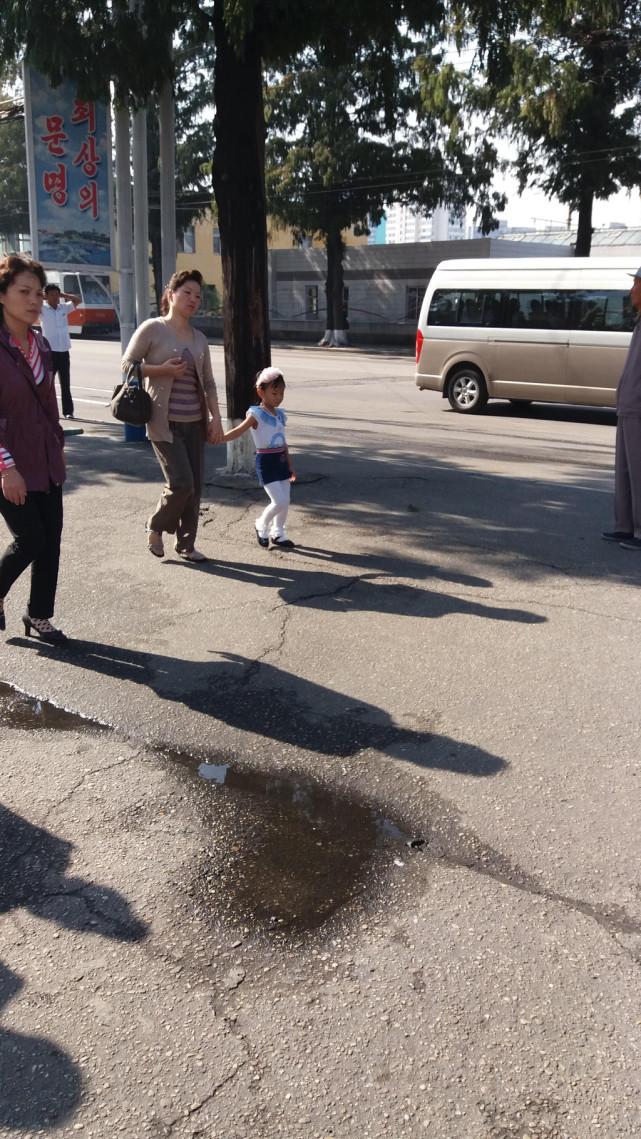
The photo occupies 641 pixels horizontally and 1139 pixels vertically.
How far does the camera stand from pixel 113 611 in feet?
18.5

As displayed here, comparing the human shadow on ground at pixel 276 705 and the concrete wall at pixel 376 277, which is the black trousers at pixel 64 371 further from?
the concrete wall at pixel 376 277

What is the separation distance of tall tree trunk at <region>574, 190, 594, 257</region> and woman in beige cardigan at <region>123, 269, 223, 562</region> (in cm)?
2392

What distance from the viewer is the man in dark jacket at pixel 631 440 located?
6727 mm

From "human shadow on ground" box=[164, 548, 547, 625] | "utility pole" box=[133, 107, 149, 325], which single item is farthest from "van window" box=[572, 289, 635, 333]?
"human shadow on ground" box=[164, 548, 547, 625]

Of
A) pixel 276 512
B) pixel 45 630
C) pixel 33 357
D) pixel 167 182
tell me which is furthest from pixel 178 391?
pixel 167 182

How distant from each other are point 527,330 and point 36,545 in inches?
440

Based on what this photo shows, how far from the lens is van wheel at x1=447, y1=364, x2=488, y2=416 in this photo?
1484 cm

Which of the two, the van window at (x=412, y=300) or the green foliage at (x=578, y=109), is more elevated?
the green foliage at (x=578, y=109)

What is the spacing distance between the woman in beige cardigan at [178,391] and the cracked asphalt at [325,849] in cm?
62

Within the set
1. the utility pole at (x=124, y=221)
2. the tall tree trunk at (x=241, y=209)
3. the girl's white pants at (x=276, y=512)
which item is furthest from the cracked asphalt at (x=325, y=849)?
the utility pole at (x=124, y=221)

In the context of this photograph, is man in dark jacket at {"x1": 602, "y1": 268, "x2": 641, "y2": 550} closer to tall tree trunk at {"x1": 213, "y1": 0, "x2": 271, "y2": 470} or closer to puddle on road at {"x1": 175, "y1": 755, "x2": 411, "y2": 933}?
tall tree trunk at {"x1": 213, "y1": 0, "x2": 271, "y2": 470}

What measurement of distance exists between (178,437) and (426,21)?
4.57 m

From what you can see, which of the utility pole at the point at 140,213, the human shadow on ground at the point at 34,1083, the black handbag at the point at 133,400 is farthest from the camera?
the utility pole at the point at 140,213

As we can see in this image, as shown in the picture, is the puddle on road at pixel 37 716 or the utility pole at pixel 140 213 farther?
the utility pole at pixel 140 213
